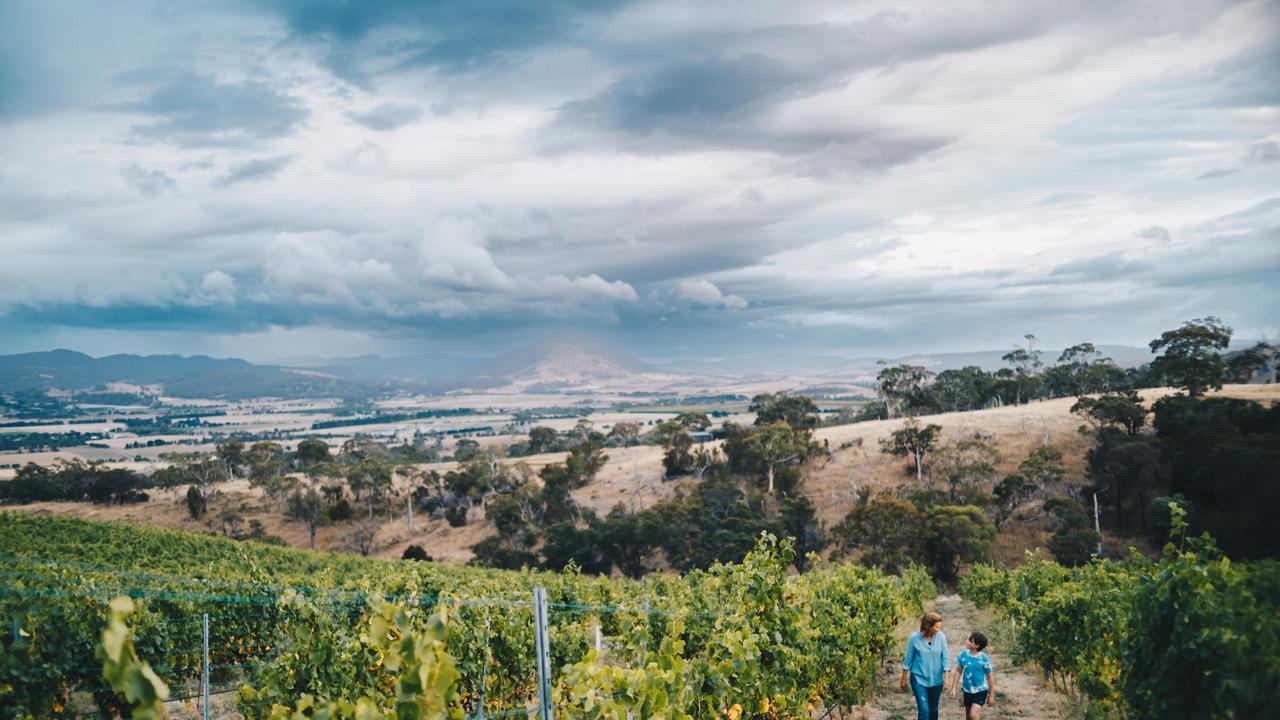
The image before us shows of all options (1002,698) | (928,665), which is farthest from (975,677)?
(1002,698)

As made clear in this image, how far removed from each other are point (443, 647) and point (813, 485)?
59.6m

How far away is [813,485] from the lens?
2371 inches

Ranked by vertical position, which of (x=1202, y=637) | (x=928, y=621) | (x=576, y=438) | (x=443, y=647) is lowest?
(x=576, y=438)

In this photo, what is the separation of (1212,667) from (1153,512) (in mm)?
46313

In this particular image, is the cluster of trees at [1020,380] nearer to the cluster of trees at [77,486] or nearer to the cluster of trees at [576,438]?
the cluster of trees at [576,438]

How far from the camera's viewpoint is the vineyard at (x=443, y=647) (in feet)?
12.7

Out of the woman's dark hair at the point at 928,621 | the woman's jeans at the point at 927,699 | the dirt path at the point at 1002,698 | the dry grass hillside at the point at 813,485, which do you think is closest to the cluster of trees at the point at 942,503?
the dry grass hillside at the point at 813,485

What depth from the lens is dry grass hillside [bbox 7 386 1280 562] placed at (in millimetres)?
56562

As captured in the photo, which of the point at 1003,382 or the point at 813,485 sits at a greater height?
the point at 1003,382

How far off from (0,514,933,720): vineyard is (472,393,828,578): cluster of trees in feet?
87.7

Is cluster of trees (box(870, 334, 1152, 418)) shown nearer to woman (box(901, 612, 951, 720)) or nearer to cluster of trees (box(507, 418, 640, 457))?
cluster of trees (box(507, 418, 640, 457))

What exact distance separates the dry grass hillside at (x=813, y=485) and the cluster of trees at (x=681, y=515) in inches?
106

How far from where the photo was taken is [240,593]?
16.1m

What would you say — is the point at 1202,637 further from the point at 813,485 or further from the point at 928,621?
the point at 813,485
